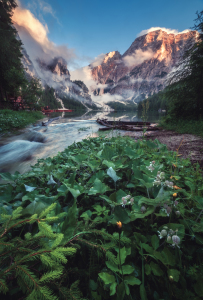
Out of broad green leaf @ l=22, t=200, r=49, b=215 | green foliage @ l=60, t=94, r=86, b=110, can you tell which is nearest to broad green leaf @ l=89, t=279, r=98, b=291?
Answer: broad green leaf @ l=22, t=200, r=49, b=215

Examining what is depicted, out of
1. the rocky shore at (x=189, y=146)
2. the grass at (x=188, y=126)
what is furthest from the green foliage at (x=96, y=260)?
the grass at (x=188, y=126)

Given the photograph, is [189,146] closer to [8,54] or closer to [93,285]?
[93,285]

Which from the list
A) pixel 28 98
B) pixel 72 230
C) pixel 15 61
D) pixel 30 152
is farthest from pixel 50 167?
pixel 28 98

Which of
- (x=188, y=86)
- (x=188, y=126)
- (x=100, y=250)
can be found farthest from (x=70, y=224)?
(x=188, y=86)

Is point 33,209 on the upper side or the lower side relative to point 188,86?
lower

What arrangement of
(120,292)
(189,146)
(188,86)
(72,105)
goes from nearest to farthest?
(120,292), (189,146), (188,86), (72,105)

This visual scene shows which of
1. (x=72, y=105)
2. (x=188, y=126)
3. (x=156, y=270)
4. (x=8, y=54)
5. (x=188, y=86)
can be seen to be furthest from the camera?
(x=72, y=105)

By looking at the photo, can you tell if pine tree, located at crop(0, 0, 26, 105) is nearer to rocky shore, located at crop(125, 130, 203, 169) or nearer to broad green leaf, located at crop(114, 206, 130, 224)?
rocky shore, located at crop(125, 130, 203, 169)

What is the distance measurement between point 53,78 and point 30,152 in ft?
721

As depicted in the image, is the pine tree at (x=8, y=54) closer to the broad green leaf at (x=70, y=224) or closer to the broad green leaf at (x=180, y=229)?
the broad green leaf at (x=70, y=224)

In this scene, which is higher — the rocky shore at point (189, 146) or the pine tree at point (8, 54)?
the pine tree at point (8, 54)

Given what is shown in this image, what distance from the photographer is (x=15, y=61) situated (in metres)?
17.0

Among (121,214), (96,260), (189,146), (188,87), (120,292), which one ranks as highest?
(188,87)

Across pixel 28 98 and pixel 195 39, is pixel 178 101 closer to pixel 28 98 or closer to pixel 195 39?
pixel 195 39
